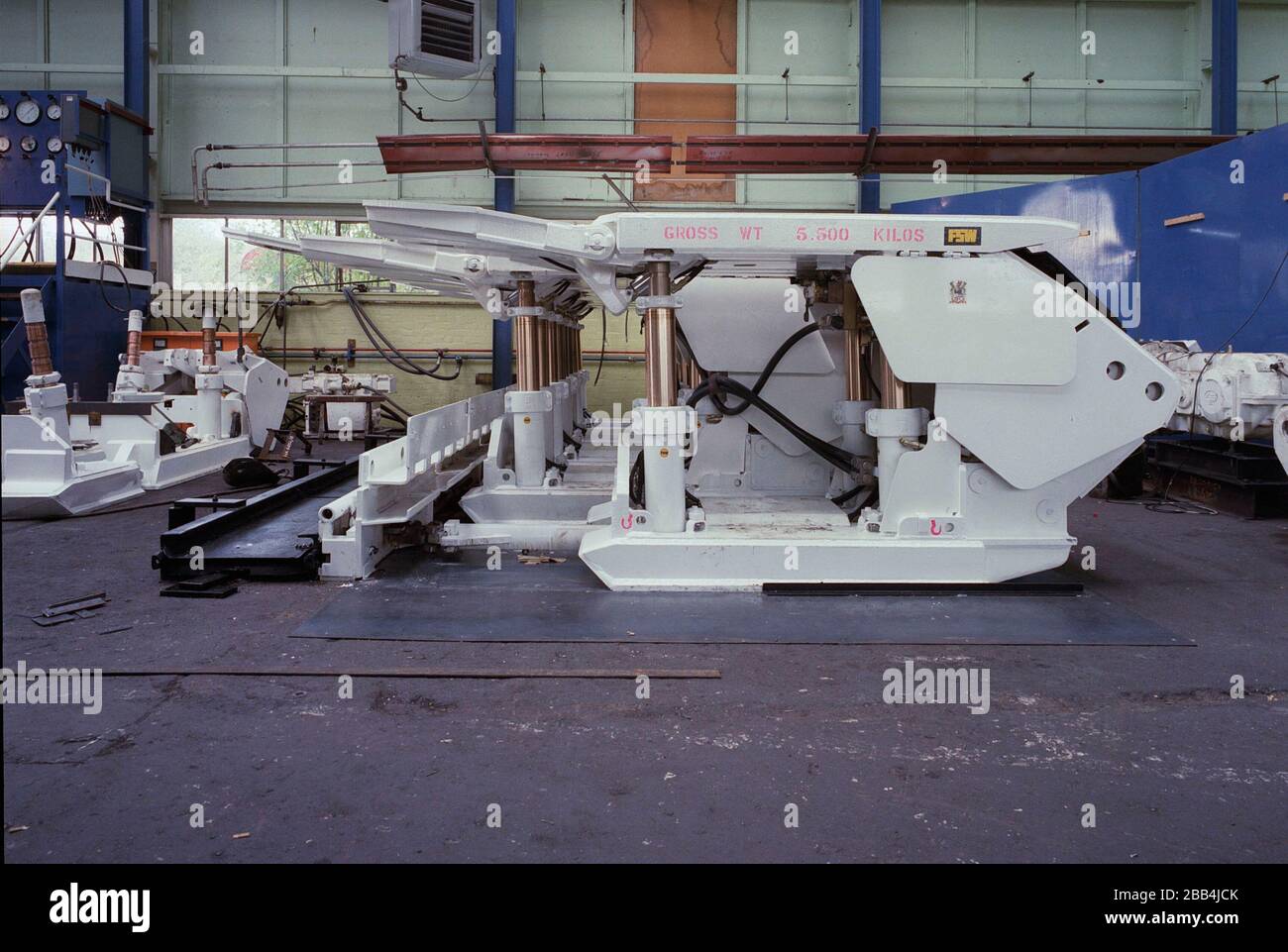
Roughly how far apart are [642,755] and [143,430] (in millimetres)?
5907

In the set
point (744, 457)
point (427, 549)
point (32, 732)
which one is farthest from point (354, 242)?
point (32, 732)

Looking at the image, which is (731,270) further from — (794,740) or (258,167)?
(258,167)

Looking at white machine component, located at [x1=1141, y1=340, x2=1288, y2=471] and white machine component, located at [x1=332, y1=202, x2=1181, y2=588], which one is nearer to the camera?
white machine component, located at [x1=332, y1=202, x2=1181, y2=588]

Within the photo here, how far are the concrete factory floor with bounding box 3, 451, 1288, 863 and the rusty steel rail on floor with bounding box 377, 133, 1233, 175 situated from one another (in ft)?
23.5

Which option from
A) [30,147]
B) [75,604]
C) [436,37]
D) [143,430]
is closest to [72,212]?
[30,147]

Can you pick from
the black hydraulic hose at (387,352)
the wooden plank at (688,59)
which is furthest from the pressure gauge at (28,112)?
the wooden plank at (688,59)

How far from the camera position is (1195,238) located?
22.8 feet

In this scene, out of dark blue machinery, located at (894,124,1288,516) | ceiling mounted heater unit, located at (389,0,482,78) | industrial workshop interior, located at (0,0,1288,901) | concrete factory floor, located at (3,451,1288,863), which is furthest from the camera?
ceiling mounted heater unit, located at (389,0,482,78)

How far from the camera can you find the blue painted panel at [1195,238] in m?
6.12

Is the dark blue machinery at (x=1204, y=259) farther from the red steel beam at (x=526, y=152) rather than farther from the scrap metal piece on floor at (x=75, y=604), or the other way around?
the scrap metal piece on floor at (x=75, y=604)

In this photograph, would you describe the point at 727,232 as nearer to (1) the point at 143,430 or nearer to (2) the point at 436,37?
(1) the point at 143,430

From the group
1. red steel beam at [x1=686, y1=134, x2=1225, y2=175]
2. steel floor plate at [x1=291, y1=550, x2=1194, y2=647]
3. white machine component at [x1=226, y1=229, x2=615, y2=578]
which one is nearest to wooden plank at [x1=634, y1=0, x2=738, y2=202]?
red steel beam at [x1=686, y1=134, x2=1225, y2=175]

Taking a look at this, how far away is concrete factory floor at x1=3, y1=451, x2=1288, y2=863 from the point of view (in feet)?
6.28

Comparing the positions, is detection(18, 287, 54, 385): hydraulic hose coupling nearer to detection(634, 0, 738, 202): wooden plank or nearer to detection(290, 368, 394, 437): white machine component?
detection(290, 368, 394, 437): white machine component
